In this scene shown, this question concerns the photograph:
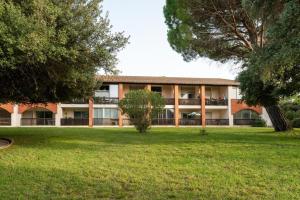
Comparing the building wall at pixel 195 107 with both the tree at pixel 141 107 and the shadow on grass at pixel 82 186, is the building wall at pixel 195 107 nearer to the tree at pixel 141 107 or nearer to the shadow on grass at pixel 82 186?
the tree at pixel 141 107

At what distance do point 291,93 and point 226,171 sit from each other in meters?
10.0

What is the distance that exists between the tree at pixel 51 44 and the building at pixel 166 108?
29.1 m

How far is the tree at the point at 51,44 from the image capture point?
35.7 ft

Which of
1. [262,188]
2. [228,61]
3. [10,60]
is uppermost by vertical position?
[228,61]

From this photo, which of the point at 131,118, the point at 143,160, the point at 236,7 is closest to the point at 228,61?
the point at 236,7

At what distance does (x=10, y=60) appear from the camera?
1120 centimetres

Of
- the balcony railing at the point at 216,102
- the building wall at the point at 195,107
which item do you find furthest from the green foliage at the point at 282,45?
the balcony railing at the point at 216,102

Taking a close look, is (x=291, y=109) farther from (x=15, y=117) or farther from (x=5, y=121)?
(x=5, y=121)

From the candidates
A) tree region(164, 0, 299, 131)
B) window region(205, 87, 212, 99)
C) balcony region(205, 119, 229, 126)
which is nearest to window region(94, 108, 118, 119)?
balcony region(205, 119, 229, 126)

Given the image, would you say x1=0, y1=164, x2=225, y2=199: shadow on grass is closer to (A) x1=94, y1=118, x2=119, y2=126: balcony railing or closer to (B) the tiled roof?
(B) the tiled roof

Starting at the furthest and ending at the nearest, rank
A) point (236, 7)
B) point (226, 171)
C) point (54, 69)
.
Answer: point (236, 7) < point (54, 69) < point (226, 171)

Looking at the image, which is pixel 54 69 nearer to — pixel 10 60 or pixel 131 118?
pixel 10 60

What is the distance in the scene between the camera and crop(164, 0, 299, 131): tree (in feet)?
64.1

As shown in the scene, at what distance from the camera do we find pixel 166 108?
47.5 meters
